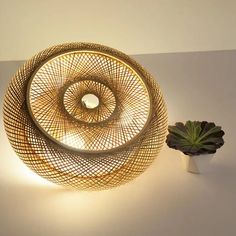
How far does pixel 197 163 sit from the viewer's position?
0.87m

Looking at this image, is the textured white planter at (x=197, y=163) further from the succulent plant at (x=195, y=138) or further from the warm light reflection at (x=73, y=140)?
the warm light reflection at (x=73, y=140)

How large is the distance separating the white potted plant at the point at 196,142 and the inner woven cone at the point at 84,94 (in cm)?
9

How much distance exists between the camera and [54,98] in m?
0.84

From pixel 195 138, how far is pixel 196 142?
0.01m
